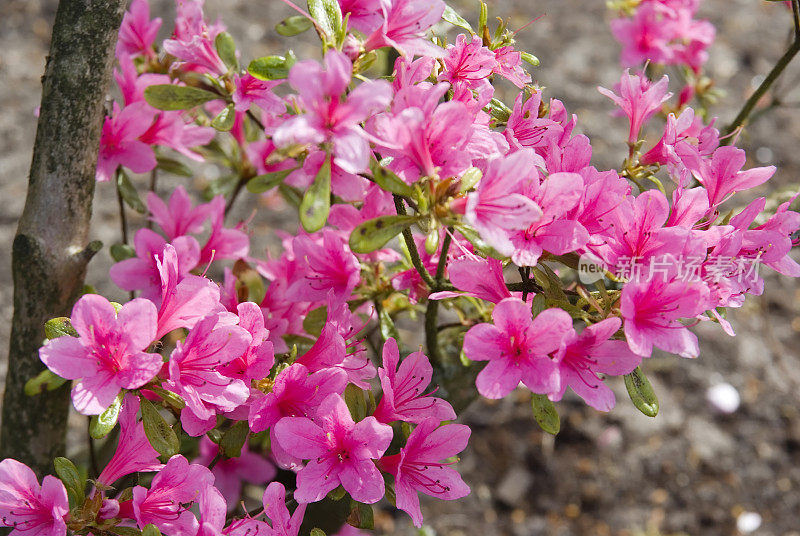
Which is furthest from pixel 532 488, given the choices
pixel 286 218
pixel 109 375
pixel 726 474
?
pixel 109 375

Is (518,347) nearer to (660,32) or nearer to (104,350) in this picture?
(104,350)

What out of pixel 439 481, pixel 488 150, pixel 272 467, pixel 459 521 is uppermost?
pixel 488 150

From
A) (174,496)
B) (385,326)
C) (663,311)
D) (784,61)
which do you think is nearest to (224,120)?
(385,326)

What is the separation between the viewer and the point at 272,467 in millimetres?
1560

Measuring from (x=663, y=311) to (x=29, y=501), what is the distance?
2.63 ft

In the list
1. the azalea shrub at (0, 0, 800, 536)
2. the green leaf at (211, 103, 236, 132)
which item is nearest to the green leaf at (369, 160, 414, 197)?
the azalea shrub at (0, 0, 800, 536)

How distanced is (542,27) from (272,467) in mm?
2692

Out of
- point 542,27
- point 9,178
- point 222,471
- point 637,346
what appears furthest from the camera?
point 542,27

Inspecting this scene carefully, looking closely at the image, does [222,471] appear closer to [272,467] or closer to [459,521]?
[272,467]

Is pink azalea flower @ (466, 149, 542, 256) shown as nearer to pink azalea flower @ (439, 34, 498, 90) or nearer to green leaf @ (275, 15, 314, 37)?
pink azalea flower @ (439, 34, 498, 90)

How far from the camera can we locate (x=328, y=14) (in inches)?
38.2

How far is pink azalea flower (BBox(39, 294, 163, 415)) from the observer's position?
0.90 metres

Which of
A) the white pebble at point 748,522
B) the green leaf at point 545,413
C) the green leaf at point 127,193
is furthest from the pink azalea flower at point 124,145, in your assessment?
the white pebble at point 748,522

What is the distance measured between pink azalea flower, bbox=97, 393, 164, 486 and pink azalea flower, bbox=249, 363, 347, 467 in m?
→ 0.16
